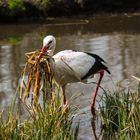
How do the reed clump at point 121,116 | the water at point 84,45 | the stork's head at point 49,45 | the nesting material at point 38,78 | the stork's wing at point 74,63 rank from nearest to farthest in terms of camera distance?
the reed clump at point 121,116 < the nesting material at point 38,78 < the stork's head at point 49,45 < the stork's wing at point 74,63 < the water at point 84,45

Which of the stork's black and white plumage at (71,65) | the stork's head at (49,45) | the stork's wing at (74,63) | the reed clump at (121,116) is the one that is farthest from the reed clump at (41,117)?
the stork's wing at (74,63)

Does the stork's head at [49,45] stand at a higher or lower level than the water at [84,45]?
higher

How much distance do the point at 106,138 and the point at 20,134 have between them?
1545 millimetres

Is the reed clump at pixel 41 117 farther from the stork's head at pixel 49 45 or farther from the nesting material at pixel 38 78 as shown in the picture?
the stork's head at pixel 49 45

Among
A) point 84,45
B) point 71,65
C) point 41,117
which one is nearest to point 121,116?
point 41,117

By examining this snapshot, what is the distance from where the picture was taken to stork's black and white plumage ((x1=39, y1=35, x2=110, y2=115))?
731cm

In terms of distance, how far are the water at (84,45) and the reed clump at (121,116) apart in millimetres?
398

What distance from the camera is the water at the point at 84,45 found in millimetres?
9781

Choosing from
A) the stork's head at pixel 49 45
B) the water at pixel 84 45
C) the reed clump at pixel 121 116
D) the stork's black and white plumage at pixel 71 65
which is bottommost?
the water at pixel 84 45

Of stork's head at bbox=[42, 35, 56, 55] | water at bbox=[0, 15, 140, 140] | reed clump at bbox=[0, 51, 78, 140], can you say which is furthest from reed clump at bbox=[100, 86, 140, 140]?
stork's head at bbox=[42, 35, 56, 55]

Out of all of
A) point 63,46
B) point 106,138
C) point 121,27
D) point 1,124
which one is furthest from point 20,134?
point 121,27

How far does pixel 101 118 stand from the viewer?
7.05m

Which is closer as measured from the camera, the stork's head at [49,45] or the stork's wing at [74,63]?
the stork's head at [49,45]

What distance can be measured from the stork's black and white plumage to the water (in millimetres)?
387
